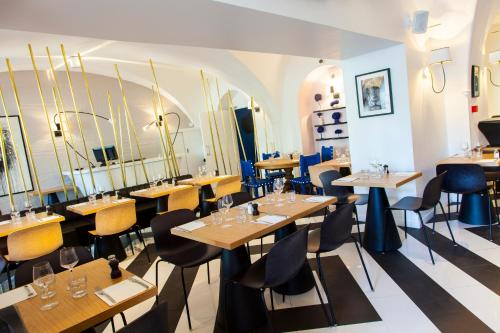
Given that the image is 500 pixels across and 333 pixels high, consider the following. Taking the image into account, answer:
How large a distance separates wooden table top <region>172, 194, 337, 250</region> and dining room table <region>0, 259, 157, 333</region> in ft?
1.84

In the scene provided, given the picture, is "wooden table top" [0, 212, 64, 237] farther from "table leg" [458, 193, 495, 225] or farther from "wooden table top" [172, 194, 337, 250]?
"table leg" [458, 193, 495, 225]

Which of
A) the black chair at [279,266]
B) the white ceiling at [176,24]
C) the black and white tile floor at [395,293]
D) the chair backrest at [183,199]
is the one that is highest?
the white ceiling at [176,24]

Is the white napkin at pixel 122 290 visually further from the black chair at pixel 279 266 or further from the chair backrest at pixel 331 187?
the chair backrest at pixel 331 187

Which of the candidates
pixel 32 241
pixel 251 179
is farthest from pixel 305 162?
pixel 32 241

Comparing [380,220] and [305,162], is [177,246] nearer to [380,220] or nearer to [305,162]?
[380,220]

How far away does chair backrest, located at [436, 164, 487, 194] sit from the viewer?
3.69 meters

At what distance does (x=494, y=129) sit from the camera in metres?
5.01

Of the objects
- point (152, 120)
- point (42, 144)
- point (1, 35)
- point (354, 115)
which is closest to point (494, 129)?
point (354, 115)

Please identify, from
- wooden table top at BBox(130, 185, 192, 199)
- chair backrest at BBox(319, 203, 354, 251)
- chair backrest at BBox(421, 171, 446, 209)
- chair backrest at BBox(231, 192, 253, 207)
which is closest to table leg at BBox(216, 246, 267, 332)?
chair backrest at BBox(319, 203, 354, 251)

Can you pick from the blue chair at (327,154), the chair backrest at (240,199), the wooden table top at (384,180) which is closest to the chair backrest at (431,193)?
the wooden table top at (384,180)

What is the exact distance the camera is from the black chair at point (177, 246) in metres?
→ 2.71

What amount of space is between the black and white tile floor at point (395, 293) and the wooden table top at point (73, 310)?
1.06 meters

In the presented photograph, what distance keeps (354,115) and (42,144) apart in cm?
718

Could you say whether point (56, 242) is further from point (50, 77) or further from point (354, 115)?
point (50, 77)
